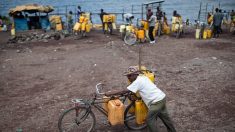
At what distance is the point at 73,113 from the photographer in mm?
5539

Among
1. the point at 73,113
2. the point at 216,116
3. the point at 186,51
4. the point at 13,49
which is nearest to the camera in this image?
the point at 73,113

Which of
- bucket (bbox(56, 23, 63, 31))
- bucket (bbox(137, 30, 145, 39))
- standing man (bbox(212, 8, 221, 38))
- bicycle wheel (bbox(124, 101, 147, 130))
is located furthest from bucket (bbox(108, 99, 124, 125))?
bucket (bbox(56, 23, 63, 31))

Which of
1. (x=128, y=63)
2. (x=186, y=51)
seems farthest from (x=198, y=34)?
(x=128, y=63)

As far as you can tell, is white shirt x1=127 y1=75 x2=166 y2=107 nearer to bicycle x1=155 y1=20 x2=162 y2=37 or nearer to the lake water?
bicycle x1=155 y1=20 x2=162 y2=37

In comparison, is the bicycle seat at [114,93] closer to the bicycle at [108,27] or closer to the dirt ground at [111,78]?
the dirt ground at [111,78]

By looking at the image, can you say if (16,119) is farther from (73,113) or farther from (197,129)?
(197,129)

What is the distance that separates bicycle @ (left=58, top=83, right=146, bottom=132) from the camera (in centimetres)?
545

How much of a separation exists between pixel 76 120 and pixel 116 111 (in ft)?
2.76

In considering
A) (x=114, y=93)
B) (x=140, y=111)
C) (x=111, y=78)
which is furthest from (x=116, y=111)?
(x=111, y=78)

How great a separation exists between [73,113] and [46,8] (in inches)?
706

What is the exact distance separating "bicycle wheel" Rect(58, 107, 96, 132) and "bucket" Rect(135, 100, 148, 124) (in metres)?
0.90

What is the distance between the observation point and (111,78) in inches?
370

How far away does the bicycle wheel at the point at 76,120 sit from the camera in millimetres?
5480

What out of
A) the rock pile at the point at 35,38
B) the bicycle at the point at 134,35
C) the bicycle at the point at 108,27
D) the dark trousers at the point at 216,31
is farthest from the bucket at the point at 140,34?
the rock pile at the point at 35,38
